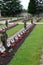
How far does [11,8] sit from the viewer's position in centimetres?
7694

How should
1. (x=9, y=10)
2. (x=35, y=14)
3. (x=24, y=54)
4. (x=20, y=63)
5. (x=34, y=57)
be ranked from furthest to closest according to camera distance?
(x=35, y=14) < (x=9, y=10) < (x=24, y=54) < (x=34, y=57) < (x=20, y=63)

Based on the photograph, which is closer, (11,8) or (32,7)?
(11,8)

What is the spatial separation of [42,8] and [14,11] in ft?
37.5

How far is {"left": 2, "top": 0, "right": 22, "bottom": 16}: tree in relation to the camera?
250ft

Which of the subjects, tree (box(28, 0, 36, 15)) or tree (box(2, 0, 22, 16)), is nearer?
tree (box(2, 0, 22, 16))

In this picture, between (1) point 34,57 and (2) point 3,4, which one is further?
(2) point 3,4

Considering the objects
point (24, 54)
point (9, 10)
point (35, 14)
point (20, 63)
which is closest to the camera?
point (20, 63)

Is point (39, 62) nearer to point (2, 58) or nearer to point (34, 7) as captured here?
point (2, 58)

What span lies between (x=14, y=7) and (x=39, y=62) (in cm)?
7002

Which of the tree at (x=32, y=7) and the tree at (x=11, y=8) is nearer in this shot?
the tree at (x=11, y=8)

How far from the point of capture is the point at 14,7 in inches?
3044

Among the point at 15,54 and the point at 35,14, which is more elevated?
the point at 15,54

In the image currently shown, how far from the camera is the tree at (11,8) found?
250 ft

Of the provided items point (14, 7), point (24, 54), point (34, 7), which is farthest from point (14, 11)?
point (24, 54)
